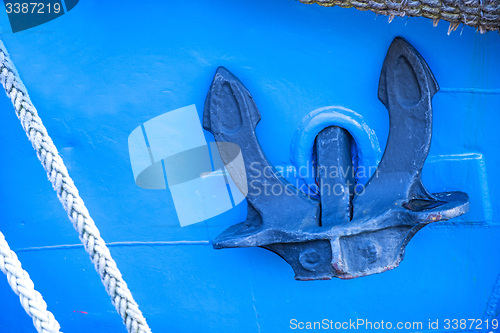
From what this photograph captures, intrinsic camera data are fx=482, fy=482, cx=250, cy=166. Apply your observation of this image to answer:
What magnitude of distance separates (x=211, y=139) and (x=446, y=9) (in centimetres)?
70

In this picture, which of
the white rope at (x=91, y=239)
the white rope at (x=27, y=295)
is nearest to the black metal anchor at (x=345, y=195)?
the white rope at (x=91, y=239)

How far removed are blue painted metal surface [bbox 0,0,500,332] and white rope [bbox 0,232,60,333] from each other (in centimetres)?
46

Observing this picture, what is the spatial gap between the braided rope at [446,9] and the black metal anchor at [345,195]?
17 cm

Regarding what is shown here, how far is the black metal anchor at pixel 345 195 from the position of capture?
1234 mm

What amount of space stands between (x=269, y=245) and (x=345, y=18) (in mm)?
644

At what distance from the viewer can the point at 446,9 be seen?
110 centimetres

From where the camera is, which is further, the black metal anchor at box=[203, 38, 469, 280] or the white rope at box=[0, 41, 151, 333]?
the black metal anchor at box=[203, 38, 469, 280]

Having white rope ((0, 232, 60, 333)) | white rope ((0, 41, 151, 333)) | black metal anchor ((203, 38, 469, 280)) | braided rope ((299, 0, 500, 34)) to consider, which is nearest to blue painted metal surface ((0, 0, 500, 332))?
black metal anchor ((203, 38, 469, 280))

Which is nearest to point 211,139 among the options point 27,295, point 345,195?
point 345,195

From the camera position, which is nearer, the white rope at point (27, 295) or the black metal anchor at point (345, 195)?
the white rope at point (27, 295)

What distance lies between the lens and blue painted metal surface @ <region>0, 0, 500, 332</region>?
4.33ft

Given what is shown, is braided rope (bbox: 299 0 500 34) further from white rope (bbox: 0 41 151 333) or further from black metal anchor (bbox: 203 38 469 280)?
white rope (bbox: 0 41 151 333)

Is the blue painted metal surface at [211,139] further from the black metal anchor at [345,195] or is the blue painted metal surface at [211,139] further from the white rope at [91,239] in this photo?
the white rope at [91,239]

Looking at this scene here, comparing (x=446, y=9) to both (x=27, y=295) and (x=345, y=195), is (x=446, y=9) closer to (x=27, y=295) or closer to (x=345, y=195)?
(x=345, y=195)
